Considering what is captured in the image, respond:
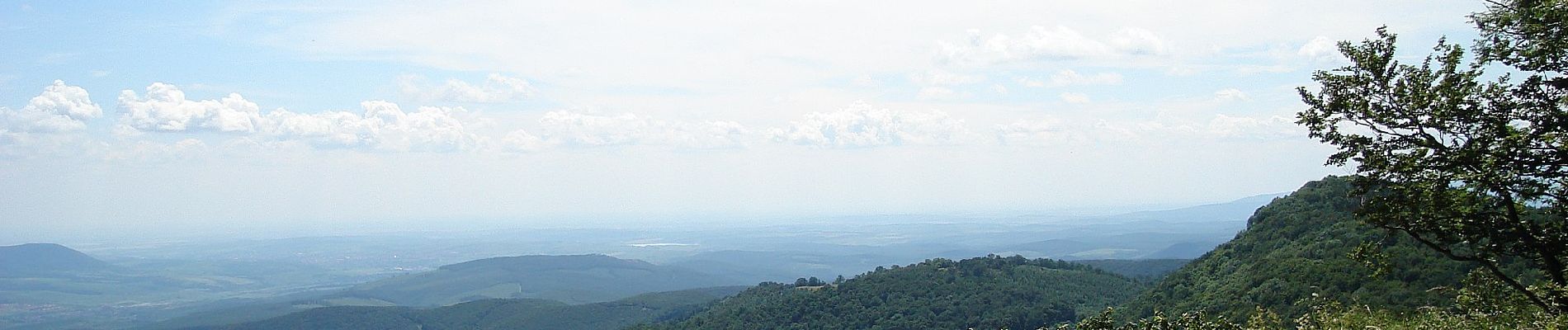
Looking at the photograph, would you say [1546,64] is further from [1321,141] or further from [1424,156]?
[1321,141]

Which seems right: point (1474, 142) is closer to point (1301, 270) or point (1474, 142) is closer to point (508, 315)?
point (1301, 270)

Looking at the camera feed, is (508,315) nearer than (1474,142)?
No

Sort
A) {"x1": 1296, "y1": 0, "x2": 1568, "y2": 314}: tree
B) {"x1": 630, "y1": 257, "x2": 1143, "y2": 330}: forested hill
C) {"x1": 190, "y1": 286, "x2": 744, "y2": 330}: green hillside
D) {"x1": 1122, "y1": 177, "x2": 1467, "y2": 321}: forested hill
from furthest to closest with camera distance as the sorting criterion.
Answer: {"x1": 190, "y1": 286, "x2": 744, "y2": 330}: green hillside < {"x1": 630, "y1": 257, "x2": 1143, "y2": 330}: forested hill < {"x1": 1122, "y1": 177, "x2": 1467, "y2": 321}: forested hill < {"x1": 1296, "y1": 0, "x2": 1568, "y2": 314}: tree

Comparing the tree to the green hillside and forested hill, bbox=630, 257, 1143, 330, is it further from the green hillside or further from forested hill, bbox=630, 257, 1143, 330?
the green hillside

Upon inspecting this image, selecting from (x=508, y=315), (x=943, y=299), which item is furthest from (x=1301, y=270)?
(x=508, y=315)

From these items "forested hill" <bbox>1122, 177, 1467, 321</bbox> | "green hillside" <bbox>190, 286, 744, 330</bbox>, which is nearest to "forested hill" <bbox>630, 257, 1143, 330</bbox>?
"forested hill" <bbox>1122, 177, 1467, 321</bbox>
